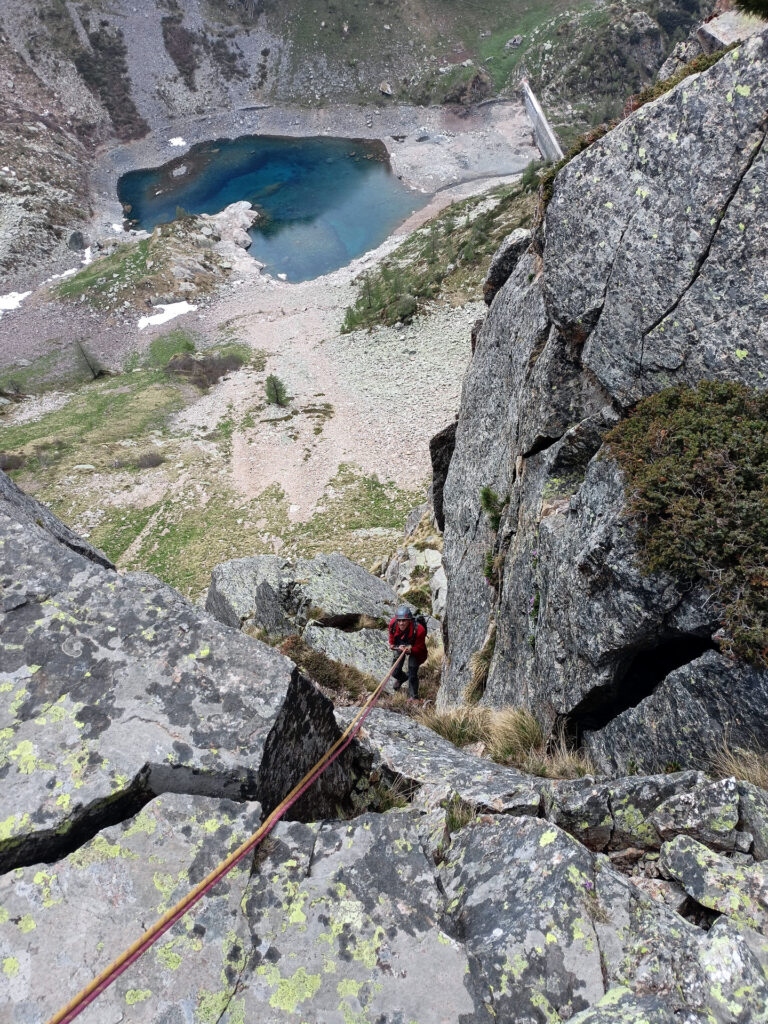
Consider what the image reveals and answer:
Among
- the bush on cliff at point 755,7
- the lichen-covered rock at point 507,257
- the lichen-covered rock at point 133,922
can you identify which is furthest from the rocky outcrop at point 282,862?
the lichen-covered rock at point 507,257

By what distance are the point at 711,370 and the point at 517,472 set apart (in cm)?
452

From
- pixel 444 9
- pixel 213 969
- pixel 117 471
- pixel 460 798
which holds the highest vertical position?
pixel 444 9

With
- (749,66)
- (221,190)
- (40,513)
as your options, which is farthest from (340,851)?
(221,190)

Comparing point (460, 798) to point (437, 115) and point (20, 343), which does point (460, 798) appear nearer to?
point (20, 343)

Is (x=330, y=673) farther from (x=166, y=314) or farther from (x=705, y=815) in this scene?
(x=166, y=314)

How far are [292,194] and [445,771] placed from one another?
323ft

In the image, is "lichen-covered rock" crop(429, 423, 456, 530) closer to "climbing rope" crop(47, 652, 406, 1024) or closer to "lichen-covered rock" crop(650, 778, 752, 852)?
"lichen-covered rock" crop(650, 778, 752, 852)

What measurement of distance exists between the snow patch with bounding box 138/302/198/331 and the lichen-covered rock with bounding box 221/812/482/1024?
66.5m

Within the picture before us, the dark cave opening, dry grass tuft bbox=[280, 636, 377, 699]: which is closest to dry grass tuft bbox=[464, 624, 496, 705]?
dry grass tuft bbox=[280, 636, 377, 699]

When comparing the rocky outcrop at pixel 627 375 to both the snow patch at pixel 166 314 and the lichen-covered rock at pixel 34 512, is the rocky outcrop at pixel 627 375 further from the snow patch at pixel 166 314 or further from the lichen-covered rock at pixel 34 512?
the snow patch at pixel 166 314

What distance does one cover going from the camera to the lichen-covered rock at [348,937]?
3.72 meters

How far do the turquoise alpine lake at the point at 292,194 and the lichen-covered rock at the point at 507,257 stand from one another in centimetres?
5889

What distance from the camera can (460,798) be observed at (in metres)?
5.72

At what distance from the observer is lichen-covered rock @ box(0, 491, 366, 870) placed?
4348 millimetres
